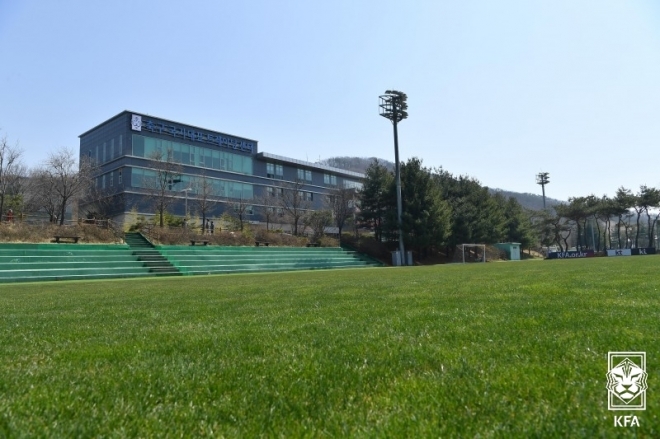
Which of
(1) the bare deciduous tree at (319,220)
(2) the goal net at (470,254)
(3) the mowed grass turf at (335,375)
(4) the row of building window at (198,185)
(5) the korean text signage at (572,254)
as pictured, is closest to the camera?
(3) the mowed grass turf at (335,375)

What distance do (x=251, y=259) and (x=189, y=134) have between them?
29.7m

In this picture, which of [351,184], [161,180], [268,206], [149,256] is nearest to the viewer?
[149,256]

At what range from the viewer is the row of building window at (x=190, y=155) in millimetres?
52128

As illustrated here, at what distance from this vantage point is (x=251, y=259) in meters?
35.4

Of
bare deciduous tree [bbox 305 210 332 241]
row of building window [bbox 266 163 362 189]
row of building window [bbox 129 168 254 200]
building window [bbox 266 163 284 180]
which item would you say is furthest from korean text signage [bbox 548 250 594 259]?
row of building window [bbox 129 168 254 200]

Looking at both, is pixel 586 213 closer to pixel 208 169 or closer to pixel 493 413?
pixel 208 169

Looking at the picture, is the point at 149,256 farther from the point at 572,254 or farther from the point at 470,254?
the point at 572,254

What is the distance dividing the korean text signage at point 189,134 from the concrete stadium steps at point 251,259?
80.8ft

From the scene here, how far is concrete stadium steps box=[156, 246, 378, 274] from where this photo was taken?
31.2 m

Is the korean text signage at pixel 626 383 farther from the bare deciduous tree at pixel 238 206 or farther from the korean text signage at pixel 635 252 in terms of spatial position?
the korean text signage at pixel 635 252

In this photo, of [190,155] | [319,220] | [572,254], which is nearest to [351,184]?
[319,220]

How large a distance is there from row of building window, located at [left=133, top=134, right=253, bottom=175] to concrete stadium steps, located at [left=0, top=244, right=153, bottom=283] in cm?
2085

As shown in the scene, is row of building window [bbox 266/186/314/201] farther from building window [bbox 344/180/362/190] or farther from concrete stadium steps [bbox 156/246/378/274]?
concrete stadium steps [bbox 156/246/378/274]

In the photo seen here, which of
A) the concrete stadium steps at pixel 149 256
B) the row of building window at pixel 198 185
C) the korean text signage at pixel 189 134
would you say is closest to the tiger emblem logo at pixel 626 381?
the concrete stadium steps at pixel 149 256
